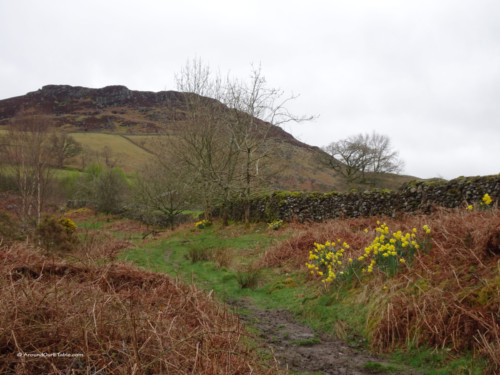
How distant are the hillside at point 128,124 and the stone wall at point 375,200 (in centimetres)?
281

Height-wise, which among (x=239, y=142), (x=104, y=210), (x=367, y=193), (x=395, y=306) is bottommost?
(x=104, y=210)

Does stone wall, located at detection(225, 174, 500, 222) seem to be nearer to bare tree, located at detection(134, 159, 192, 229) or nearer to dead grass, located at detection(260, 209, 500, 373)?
dead grass, located at detection(260, 209, 500, 373)

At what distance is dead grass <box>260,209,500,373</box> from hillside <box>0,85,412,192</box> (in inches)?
554

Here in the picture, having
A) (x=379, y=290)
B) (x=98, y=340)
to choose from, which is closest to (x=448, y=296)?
(x=379, y=290)

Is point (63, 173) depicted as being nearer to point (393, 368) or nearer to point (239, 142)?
point (239, 142)

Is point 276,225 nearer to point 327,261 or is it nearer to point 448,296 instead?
point 327,261

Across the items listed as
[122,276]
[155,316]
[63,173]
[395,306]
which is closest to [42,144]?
[122,276]

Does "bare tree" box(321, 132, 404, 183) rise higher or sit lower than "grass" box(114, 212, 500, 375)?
higher

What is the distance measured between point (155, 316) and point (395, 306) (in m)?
3.16

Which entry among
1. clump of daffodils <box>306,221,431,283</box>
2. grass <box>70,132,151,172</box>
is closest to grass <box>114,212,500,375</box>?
clump of daffodils <box>306,221,431,283</box>

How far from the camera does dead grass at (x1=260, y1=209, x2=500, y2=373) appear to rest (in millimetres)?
3521

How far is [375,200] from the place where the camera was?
12.5 meters

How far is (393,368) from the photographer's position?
3561 mm

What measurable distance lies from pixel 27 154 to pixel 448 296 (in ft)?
51.2
